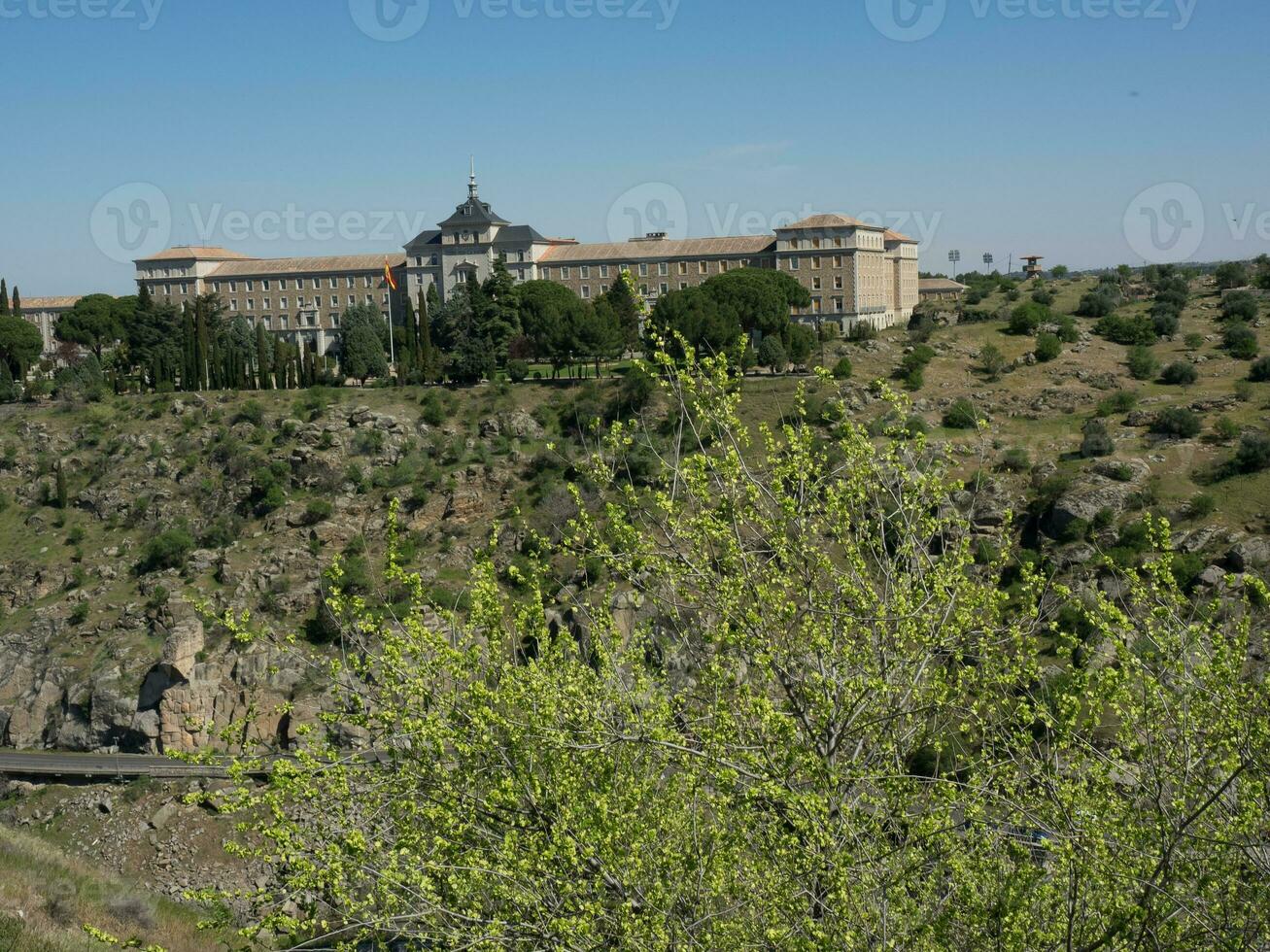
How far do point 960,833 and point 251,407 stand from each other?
4512cm

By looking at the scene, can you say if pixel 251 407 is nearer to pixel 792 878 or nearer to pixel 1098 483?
pixel 1098 483

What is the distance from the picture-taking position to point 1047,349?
164 feet

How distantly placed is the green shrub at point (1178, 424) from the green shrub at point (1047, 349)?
9.24 metres

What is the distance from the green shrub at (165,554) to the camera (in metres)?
41.4

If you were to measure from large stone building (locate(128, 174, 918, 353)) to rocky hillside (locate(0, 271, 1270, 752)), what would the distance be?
1704 centimetres

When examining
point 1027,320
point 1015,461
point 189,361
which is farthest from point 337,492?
point 1027,320

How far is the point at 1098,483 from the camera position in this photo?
1451 inches

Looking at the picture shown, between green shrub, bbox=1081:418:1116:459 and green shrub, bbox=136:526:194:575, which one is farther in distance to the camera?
green shrub, bbox=136:526:194:575

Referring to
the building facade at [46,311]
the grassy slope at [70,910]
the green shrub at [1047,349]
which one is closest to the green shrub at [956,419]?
the green shrub at [1047,349]

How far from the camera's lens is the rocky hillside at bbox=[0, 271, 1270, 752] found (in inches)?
1395

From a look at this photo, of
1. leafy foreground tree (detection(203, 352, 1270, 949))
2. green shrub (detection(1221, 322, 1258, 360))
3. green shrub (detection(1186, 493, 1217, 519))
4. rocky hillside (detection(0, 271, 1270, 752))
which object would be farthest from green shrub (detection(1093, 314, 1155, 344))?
leafy foreground tree (detection(203, 352, 1270, 949))

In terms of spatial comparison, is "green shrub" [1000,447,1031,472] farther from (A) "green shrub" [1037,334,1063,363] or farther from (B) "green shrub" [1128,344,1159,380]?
(A) "green shrub" [1037,334,1063,363]

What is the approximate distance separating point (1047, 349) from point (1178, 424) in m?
10.7

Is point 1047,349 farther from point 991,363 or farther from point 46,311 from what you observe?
point 46,311
